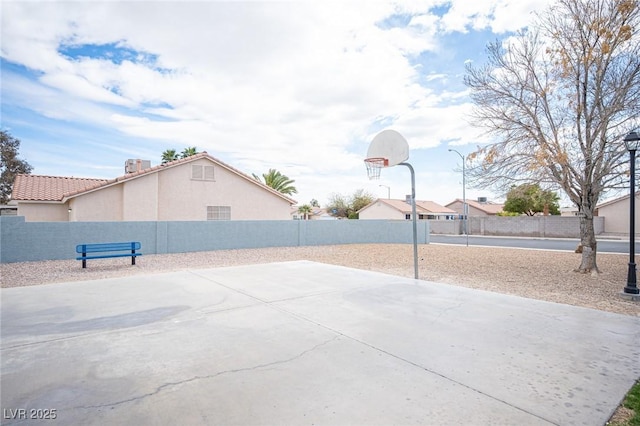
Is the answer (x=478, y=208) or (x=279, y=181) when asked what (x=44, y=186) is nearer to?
(x=279, y=181)

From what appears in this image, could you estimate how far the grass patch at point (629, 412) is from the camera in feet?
9.22

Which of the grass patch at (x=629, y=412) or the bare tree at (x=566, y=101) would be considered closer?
the grass patch at (x=629, y=412)

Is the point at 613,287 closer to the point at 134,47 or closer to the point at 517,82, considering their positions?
the point at 517,82

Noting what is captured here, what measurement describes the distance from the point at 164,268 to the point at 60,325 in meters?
6.89

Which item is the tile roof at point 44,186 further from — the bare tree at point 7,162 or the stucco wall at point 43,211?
the bare tree at point 7,162

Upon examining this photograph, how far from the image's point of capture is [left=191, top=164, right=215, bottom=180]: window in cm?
2100

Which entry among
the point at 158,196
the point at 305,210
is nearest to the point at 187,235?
Result: the point at 158,196

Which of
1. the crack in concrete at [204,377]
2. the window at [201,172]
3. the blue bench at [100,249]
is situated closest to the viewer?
the crack in concrete at [204,377]

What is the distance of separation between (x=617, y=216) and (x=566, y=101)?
34.3 metres

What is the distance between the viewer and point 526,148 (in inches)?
460

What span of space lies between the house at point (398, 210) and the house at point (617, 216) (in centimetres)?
2097

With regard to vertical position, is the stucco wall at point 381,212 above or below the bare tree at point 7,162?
below

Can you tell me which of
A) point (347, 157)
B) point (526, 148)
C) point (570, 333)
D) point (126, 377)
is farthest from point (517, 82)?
point (347, 157)

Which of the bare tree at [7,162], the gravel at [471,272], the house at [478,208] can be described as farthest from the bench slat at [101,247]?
the house at [478,208]
